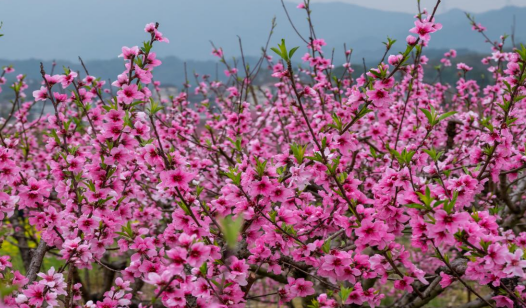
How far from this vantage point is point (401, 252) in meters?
2.32

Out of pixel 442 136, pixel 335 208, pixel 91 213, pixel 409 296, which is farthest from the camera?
pixel 442 136

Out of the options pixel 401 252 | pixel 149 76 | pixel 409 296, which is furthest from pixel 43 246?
pixel 409 296

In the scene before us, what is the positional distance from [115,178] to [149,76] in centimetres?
75

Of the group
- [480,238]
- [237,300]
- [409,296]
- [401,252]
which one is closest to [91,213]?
[237,300]

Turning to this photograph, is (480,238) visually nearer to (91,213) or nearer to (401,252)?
(401,252)

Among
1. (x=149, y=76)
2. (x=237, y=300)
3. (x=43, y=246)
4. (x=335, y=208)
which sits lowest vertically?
(x=43, y=246)

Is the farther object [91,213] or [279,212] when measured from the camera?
[91,213]

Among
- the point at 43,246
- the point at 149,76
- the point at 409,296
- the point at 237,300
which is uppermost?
the point at 149,76

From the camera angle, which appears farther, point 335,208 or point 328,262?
point 335,208

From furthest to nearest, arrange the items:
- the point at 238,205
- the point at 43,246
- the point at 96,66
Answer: the point at 96,66
the point at 43,246
the point at 238,205

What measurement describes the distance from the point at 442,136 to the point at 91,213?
16.9 feet

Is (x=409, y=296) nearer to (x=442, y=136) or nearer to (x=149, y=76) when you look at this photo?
(x=442, y=136)

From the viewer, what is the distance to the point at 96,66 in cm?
11394

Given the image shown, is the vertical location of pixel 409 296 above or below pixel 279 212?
below
